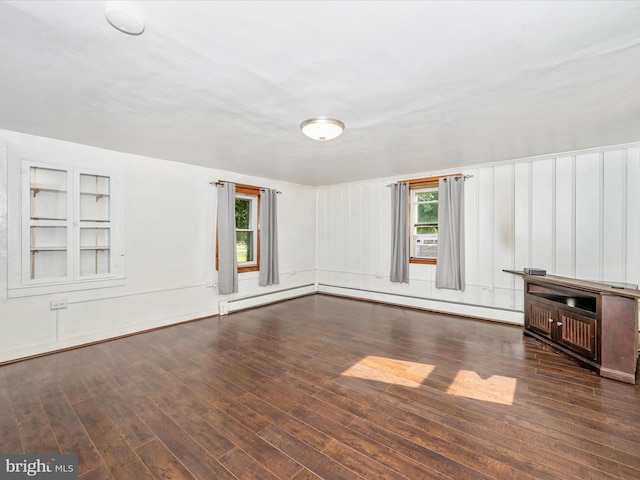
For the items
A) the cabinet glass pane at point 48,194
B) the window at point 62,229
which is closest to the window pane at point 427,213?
the window at point 62,229

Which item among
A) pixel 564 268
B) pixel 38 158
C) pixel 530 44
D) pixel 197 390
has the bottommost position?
pixel 197 390

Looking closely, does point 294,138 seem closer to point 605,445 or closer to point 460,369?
point 460,369

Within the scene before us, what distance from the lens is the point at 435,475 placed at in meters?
1.67

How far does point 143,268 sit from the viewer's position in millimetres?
4234

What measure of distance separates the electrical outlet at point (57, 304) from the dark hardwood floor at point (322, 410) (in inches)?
21.5

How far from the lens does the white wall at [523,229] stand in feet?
12.5

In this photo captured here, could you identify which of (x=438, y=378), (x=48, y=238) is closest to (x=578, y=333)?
(x=438, y=378)

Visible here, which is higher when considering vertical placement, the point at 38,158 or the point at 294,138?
the point at 294,138

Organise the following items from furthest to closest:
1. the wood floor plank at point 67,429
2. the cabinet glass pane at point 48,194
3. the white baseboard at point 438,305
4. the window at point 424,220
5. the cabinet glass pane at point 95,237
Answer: the window at point 424,220
the white baseboard at point 438,305
the cabinet glass pane at point 95,237
the cabinet glass pane at point 48,194
the wood floor plank at point 67,429

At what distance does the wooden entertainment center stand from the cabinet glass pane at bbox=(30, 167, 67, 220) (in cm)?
601

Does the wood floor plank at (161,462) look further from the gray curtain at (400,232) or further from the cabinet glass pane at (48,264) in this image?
the gray curtain at (400,232)

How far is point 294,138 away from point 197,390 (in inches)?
109

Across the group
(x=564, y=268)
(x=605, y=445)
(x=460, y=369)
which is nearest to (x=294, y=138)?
(x=460, y=369)

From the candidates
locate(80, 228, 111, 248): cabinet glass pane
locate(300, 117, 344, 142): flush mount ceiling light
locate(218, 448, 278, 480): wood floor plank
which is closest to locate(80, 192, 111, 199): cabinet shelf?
locate(80, 228, 111, 248): cabinet glass pane
